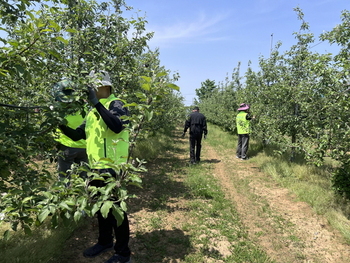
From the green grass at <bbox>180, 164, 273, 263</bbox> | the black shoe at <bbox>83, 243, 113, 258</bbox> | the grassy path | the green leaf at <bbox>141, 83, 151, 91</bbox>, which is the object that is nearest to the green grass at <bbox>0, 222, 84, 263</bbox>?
the grassy path

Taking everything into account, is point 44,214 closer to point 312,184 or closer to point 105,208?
point 105,208

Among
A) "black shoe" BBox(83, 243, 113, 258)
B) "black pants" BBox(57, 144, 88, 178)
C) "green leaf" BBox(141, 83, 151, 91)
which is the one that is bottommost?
"black shoe" BBox(83, 243, 113, 258)

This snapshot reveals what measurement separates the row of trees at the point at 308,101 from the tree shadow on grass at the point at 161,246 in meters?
2.78

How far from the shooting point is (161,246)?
346 cm

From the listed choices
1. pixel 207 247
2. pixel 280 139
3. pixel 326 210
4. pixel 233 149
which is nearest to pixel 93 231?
pixel 207 247

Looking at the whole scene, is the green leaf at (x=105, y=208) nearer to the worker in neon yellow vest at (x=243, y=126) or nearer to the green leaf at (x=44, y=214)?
the green leaf at (x=44, y=214)

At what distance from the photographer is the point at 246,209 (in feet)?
16.0

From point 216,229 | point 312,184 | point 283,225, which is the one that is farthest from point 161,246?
point 312,184

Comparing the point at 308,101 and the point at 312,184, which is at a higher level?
the point at 308,101

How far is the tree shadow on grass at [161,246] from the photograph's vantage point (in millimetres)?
3197

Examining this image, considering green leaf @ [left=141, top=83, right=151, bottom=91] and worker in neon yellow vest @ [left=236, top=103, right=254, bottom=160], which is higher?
green leaf @ [left=141, top=83, right=151, bottom=91]

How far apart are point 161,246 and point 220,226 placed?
1157 millimetres

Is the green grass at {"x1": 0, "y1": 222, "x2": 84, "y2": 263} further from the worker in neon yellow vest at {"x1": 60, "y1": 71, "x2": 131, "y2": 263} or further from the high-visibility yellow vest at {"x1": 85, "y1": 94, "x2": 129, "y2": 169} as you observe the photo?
the high-visibility yellow vest at {"x1": 85, "y1": 94, "x2": 129, "y2": 169}

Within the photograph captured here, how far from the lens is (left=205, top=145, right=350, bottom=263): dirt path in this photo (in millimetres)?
3496
